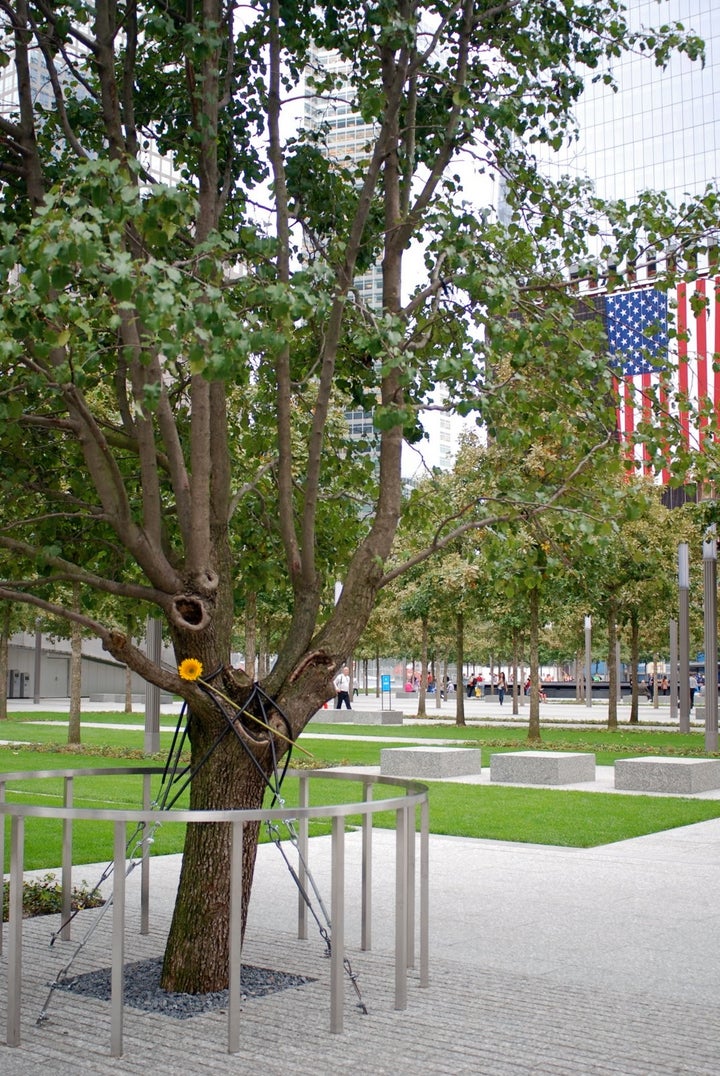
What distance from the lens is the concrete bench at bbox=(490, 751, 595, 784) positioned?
16844 millimetres

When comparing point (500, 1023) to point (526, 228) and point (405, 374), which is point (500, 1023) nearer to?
point (405, 374)

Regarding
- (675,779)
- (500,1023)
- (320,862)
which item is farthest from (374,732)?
(500,1023)

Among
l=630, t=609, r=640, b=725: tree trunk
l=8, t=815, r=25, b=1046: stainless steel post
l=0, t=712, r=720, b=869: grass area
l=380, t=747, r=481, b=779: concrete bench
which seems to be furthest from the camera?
l=630, t=609, r=640, b=725: tree trunk

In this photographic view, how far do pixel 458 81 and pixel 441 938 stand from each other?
5.38 m

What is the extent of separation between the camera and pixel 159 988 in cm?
619

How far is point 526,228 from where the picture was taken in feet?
27.6

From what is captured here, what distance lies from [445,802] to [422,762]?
9.42 ft

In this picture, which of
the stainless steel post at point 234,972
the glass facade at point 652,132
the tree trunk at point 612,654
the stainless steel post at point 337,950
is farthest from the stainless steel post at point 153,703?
the glass facade at point 652,132

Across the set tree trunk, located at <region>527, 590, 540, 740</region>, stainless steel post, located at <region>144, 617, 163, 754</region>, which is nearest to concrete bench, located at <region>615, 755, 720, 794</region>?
stainless steel post, located at <region>144, 617, 163, 754</region>

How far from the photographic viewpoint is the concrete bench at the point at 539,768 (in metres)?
16.8

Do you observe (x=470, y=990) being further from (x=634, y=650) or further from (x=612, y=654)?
(x=634, y=650)

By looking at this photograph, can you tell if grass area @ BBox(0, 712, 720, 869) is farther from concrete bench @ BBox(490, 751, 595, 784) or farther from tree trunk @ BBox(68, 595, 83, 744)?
concrete bench @ BBox(490, 751, 595, 784)

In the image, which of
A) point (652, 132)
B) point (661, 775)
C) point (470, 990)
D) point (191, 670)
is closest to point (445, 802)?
point (661, 775)

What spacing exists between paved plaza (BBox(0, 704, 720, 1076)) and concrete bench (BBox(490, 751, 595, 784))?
21.9ft
